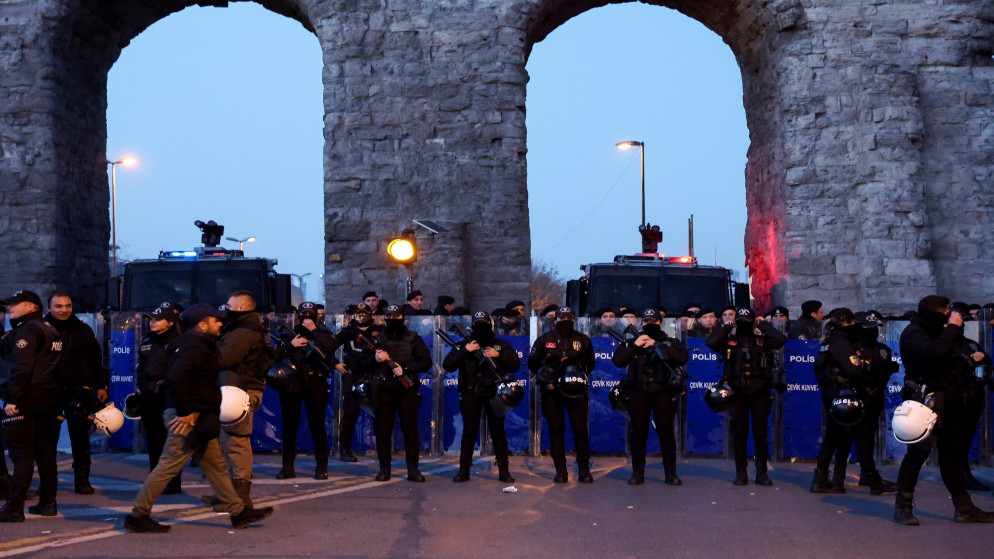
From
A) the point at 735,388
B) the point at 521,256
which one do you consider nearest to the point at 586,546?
the point at 735,388

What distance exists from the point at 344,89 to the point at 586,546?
1299 cm

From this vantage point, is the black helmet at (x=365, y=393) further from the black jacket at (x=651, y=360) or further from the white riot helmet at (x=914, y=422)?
the white riot helmet at (x=914, y=422)

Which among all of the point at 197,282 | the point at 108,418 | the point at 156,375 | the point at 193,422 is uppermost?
the point at 197,282

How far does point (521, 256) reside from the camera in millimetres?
19406

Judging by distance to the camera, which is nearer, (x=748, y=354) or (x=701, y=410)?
(x=748, y=354)

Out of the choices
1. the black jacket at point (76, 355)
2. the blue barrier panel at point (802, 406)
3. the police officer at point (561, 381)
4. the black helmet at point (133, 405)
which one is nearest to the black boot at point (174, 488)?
the black helmet at point (133, 405)

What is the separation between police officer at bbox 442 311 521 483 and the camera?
38.3ft

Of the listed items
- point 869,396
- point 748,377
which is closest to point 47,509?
point 748,377

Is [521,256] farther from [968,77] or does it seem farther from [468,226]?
[968,77]

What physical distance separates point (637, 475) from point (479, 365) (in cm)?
192

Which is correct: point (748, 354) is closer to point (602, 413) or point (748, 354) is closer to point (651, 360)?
point (651, 360)

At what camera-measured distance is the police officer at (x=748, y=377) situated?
1155 cm

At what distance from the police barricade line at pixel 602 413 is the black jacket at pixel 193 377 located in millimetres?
5496

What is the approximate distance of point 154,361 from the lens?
10523mm
